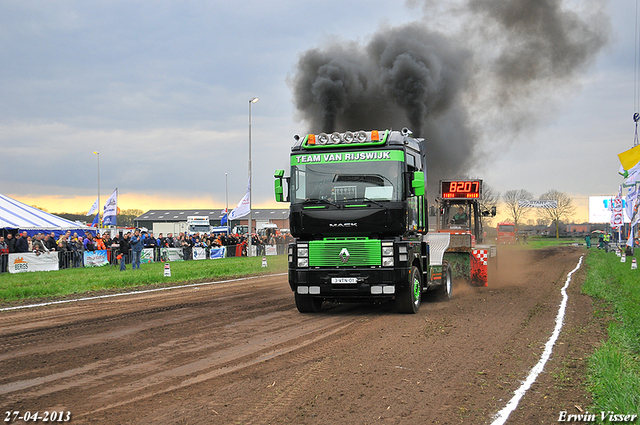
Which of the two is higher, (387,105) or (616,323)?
(387,105)

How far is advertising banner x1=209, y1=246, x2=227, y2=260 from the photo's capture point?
3312cm

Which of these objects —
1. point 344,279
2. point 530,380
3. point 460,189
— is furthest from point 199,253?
point 530,380

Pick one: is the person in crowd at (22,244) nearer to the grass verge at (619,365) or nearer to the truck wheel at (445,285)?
the truck wheel at (445,285)

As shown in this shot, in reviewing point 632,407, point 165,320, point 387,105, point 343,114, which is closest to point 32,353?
point 165,320

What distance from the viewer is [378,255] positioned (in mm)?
10453

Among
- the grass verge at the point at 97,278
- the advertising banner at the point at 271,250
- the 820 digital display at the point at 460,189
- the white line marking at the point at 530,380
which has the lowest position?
the white line marking at the point at 530,380

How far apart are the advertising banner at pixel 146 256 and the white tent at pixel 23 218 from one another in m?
4.74

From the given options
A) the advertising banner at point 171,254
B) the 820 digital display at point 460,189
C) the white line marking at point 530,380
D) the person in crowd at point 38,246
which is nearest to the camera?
the white line marking at point 530,380

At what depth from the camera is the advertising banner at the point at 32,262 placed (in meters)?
21.2

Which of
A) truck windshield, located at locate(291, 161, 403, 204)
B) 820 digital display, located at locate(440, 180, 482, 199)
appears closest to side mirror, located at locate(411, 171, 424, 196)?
truck windshield, located at locate(291, 161, 403, 204)

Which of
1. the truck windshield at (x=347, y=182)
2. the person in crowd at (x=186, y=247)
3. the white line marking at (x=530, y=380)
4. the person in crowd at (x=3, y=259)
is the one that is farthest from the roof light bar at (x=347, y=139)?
A: the person in crowd at (x=186, y=247)

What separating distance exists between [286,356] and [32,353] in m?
3.64

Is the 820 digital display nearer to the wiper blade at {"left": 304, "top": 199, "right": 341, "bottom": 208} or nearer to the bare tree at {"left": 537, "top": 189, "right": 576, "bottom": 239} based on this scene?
the wiper blade at {"left": 304, "top": 199, "right": 341, "bottom": 208}

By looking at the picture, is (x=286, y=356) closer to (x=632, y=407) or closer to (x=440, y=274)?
(x=632, y=407)
